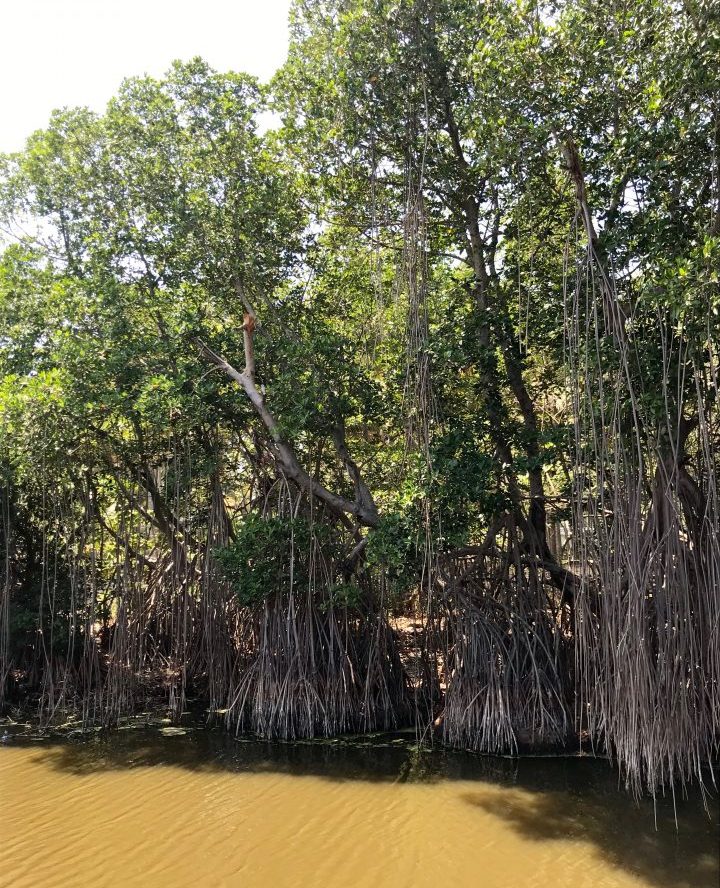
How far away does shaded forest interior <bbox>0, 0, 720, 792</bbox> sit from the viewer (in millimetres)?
4699

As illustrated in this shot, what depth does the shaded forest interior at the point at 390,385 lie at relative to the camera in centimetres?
470

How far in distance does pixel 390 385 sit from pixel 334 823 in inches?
149

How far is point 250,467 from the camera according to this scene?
26.3 feet

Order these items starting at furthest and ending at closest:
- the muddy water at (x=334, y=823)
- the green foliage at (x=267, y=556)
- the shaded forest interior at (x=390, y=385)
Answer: the green foliage at (x=267, y=556), the shaded forest interior at (x=390, y=385), the muddy water at (x=334, y=823)

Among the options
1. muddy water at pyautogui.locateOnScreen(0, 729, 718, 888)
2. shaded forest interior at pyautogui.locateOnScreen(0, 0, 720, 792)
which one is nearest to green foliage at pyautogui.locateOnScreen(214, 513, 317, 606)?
shaded forest interior at pyautogui.locateOnScreen(0, 0, 720, 792)

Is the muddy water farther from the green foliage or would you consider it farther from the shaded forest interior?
the green foliage

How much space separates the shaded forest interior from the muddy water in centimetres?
45

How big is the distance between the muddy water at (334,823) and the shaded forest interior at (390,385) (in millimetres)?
446

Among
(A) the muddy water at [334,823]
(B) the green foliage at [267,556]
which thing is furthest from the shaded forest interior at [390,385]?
(A) the muddy water at [334,823]

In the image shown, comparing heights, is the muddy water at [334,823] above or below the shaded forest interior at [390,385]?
below

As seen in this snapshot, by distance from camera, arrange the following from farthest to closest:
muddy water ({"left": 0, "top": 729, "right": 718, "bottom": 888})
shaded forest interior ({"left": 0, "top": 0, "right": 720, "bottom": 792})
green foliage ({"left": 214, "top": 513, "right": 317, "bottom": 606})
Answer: green foliage ({"left": 214, "top": 513, "right": 317, "bottom": 606}) < shaded forest interior ({"left": 0, "top": 0, "right": 720, "bottom": 792}) < muddy water ({"left": 0, "top": 729, "right": 718, "bottom": 888})

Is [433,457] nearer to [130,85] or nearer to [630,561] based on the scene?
[630,561]

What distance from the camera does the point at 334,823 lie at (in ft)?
15.9

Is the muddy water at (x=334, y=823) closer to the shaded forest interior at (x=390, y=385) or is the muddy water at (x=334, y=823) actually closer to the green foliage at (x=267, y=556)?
the shaded forest interior at (x=390, y=385)
